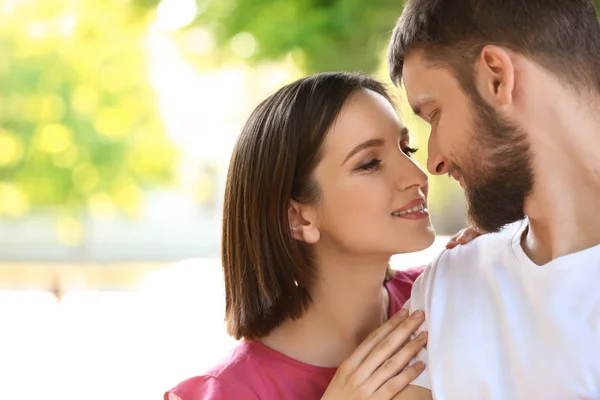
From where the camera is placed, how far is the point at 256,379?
61.8 inches

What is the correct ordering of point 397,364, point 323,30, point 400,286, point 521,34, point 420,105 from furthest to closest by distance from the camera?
point 323,30 → point 400,286 → point 397,364 → point 420,105 → point 521,34

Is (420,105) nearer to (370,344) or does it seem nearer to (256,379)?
(370,344)

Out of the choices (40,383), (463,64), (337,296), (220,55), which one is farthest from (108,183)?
(463,64)

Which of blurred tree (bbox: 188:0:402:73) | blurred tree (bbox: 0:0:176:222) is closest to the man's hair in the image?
blurred tree (bbox: 188:0:402:73)

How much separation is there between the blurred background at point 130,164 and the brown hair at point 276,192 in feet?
0.85

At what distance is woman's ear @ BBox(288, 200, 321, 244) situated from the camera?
1674mm

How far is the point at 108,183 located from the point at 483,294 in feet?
19.5

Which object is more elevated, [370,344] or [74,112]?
[74,112]

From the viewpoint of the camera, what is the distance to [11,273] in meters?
6.67

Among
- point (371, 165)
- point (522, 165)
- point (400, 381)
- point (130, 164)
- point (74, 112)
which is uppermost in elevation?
point (74, 112)

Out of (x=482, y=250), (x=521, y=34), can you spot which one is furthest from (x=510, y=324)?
(x=521, y=34)

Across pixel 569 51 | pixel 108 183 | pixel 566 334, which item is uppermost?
pixel 108 183

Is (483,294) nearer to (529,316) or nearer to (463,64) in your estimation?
(529,316)

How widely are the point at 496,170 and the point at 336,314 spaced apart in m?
0.54
